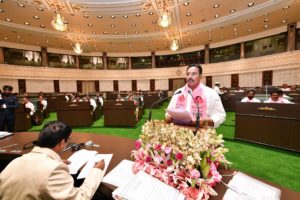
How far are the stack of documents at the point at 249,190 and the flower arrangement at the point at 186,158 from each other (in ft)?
0.38

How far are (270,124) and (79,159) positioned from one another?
3889mm

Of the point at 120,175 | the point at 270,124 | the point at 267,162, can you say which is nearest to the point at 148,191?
the point at 120,175

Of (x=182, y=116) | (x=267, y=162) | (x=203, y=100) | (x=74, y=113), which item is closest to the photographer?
(x=182, y=116)

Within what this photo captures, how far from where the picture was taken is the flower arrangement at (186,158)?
2.82ft

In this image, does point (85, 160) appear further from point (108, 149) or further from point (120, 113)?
point (120, 113)

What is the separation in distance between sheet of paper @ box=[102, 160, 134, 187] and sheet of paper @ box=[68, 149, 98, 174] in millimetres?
314

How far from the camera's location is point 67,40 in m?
13.1

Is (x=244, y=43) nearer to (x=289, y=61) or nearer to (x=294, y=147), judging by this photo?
(x=289, y=61)

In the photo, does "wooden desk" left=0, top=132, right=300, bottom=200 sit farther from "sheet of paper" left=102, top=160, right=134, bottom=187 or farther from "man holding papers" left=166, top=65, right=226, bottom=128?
"man holding papers" left=166, top=65, right=226, bottom=128

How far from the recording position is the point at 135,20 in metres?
10.3

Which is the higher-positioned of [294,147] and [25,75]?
[25,75]

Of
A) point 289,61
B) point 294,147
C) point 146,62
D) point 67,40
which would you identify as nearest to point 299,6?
point 289,61

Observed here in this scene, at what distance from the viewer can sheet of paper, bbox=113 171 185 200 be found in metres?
0.86

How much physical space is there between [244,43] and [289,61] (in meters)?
3.58
